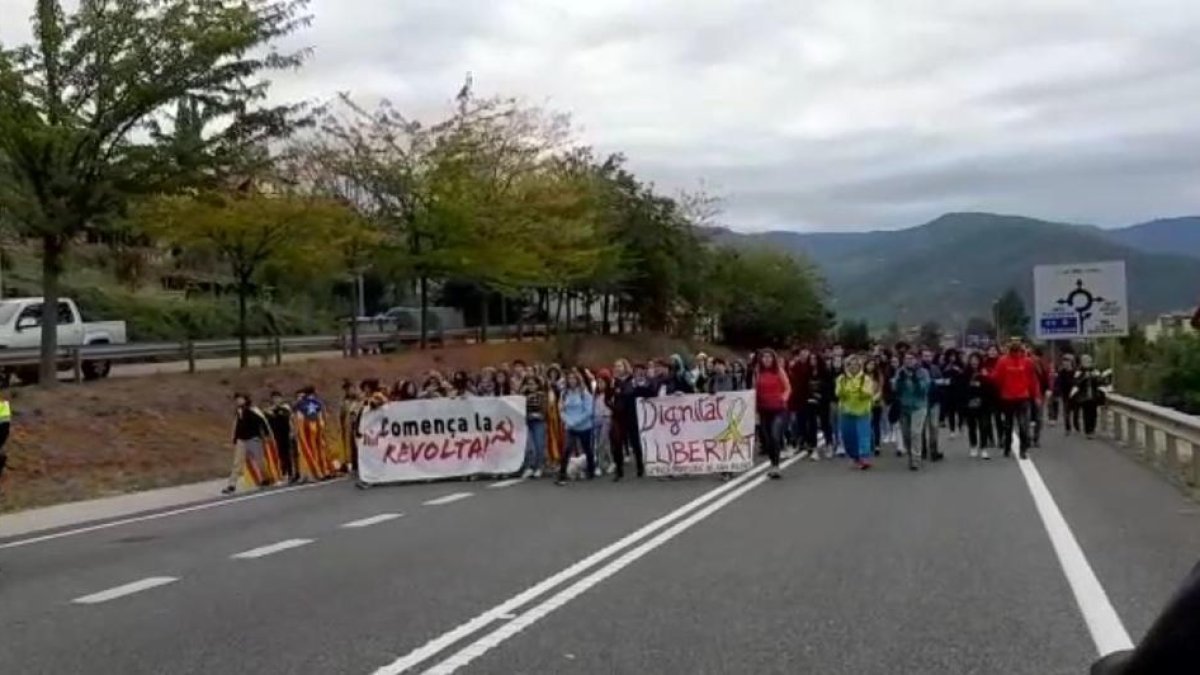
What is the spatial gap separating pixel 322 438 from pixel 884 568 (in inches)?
637

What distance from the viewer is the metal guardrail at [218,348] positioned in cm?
3394

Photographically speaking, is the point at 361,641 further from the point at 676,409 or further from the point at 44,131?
the point at 44,131

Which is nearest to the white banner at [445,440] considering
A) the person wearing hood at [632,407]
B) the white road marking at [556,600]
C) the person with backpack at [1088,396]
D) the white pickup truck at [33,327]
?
the person wearing hood at [632,407]

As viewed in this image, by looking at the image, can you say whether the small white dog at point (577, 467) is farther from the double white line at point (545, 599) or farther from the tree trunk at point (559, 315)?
the tree trunk at point (559, 315)

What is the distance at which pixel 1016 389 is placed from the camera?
25.2m

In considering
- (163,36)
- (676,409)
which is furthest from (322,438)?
(163,36)

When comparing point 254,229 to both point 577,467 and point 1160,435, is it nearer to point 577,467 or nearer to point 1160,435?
point 577,467

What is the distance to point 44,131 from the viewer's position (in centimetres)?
2836

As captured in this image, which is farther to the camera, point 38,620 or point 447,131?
point 447,131

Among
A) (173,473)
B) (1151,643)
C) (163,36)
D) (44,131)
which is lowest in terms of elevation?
(173,473)

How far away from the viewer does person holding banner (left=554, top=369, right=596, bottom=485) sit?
942 inches

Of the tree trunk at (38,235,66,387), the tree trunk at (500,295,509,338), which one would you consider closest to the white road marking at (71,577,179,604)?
the tree trunk at (38,235,66,387)

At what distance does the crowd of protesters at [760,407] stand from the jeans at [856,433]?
21 mm

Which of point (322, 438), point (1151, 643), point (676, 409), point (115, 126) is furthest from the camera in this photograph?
point (115, 126)
